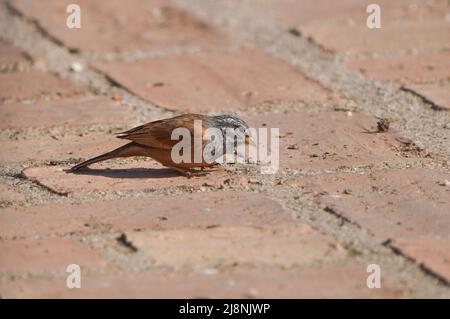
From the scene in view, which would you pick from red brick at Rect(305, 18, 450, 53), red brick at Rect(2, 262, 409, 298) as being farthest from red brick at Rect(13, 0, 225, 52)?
red brick at Rect(2, 262, 409, 298)

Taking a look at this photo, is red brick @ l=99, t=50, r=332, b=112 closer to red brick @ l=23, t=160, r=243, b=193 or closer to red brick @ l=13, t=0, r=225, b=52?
red brick @ l=13, t=0, r=225, b=52

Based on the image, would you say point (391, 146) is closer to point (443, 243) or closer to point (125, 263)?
point (443, 243)

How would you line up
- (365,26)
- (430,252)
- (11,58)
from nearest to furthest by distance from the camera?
(430,252), (11,58), (365,26)

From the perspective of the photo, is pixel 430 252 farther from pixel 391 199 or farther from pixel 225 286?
pixel 225 286

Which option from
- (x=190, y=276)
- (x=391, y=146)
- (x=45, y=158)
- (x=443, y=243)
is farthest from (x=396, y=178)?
(x=45, y=158)

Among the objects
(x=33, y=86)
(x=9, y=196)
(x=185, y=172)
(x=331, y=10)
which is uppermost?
(x=331, y=10)

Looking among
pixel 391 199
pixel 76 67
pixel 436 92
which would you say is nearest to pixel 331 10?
pixel 436 92

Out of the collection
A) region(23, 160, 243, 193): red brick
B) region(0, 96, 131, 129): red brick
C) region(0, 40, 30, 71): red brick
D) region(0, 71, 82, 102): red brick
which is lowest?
region(23, 160, 243, 193): red brick
